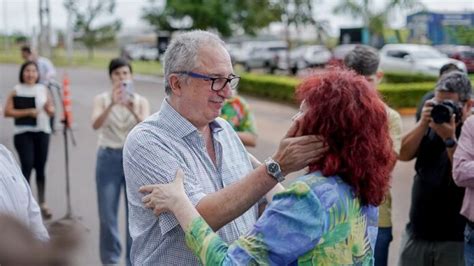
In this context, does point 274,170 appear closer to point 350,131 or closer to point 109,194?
point 350,131

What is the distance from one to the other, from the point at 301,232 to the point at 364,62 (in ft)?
7.17

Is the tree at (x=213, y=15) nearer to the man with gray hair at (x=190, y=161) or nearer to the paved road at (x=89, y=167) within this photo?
the paved road at (x=89, y=167)

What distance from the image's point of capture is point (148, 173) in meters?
2.37

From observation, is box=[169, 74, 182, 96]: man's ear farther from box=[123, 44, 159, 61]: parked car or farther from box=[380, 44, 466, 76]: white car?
box=[123, 44, 159, 61]: parked car

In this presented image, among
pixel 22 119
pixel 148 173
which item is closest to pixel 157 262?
pixel 148 173

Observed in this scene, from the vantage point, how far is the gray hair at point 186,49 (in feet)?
8.01

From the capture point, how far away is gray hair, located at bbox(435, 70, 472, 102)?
3918mm

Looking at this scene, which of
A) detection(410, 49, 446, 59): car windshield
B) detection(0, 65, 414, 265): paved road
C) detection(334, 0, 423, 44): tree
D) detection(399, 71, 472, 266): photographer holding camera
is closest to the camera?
detection(399, 71, 472, 266): photographer holding camera

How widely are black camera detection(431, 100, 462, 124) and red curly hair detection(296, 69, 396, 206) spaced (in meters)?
1.69

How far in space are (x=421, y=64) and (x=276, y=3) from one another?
6.08 meters

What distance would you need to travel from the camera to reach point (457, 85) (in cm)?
391

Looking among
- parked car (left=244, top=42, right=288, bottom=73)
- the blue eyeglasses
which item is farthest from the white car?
the blue eyeglasses

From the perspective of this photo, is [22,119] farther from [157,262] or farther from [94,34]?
[94,34]

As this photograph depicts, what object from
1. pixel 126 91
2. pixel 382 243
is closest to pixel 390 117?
pixel 382 243
